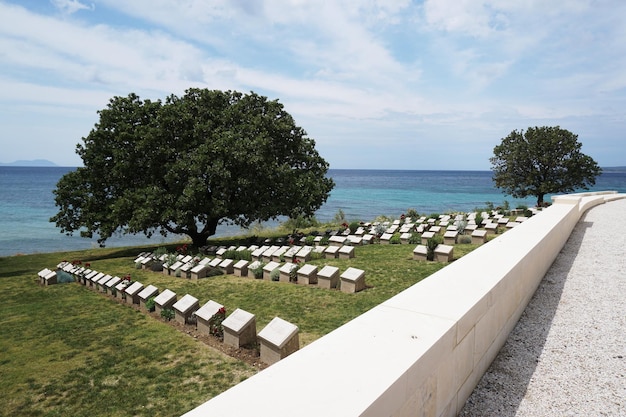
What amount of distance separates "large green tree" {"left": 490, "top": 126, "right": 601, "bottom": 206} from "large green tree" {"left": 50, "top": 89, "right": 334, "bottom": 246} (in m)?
20.5

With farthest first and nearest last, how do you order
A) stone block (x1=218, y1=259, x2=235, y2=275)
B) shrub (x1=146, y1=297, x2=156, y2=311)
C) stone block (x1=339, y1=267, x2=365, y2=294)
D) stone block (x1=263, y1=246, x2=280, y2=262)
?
stone block (x1=263, y1=246, x2=280, y2=262), stone block (x1=218, y1=259, x2=235, y2=275), stone block (x1=339, y1=267, x2=365, y2=294), shrub (x1=146, y1=297, x2=156, y2=311)

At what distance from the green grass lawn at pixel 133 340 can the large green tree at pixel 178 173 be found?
4544 mm

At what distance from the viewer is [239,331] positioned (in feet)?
21.2

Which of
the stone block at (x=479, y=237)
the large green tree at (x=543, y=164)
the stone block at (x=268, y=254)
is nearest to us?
the stone block at (x=268, y=254)

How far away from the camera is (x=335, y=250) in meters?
13.8

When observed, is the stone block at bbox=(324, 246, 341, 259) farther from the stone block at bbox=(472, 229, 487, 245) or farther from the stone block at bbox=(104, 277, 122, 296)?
the stone block at bbox=(104, 277, 122, 296)

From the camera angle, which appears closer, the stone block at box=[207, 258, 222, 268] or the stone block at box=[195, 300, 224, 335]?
the stone block at box=[195, 300, 224, 335]

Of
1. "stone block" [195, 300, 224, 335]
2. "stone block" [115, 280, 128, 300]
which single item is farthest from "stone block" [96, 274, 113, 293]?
"stone block" [195, 300, 224, 335]

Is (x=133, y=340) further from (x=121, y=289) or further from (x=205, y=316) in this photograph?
(x=121, y=289)

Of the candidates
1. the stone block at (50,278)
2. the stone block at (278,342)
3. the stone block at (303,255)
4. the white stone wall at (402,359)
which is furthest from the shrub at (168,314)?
the stone block at (50,278)

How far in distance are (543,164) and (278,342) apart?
104 feet

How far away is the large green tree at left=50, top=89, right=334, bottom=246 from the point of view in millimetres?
16750

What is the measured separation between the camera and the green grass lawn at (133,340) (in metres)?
5.12

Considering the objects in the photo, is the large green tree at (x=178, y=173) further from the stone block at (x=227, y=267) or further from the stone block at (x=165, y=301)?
the stone block at (x=165, y=301)
